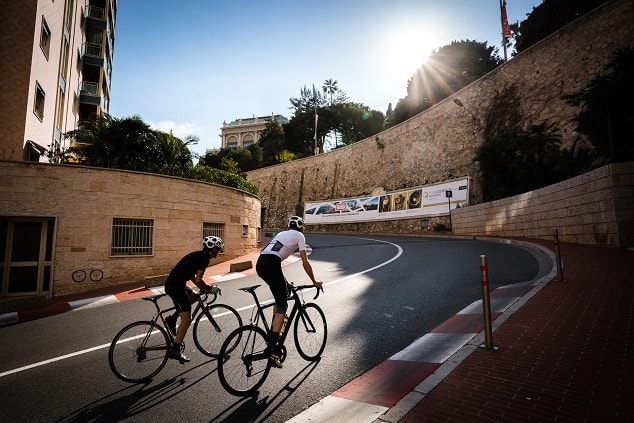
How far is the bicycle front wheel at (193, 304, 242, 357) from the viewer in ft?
15.8

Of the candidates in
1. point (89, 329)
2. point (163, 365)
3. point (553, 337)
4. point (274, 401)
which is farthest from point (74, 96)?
point (553, 337)

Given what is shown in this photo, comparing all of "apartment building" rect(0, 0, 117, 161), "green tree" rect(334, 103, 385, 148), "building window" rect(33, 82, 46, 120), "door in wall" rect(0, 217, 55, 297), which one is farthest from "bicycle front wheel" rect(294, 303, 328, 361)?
"green tree" rect(334, 103, 385, 148)

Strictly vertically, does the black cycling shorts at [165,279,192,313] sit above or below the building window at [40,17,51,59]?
below

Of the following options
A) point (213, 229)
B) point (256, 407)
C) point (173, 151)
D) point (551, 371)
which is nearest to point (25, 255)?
point (213, 229)

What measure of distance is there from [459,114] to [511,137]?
26.7 ft

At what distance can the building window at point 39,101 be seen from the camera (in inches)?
533

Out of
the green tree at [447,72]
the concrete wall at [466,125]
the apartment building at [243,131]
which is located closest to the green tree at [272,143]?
the concrete wall at [466,125]

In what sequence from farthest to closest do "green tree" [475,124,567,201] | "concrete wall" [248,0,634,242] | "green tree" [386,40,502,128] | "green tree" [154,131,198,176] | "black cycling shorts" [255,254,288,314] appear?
"green tree" [386,40,502,128] → "concrete wall" [248,0,634,242] → "green tree" [475,124,567,201] → "green tree" [154,131,198,176] → "black cycling shorts" [255,254,288,314]

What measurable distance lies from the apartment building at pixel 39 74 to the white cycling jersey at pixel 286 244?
10.2 metres

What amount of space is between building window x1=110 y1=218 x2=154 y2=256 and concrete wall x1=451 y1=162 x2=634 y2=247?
51.2 ft

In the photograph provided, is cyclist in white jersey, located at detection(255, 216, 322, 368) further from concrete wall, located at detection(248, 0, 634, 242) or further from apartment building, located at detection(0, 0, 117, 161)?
concrete wall, located at detection(248, 0, 634, 242)

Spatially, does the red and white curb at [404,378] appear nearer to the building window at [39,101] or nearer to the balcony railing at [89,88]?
the building window at [39,101]

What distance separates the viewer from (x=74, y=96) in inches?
787

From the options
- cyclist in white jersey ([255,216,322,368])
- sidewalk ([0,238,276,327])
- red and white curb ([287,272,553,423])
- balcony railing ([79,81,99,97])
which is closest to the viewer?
red and white curb ([287,272,553,423])
